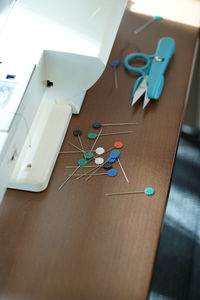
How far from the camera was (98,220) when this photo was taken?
112 centimetres

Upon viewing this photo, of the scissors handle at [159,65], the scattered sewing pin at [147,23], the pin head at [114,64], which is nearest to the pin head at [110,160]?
the scissors handle at [159,65]

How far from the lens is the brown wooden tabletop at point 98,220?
1.01m

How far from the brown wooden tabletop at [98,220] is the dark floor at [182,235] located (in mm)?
735

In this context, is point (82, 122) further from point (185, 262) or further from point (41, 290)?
point (185, 262)

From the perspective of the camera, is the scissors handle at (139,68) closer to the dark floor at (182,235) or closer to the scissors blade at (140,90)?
the scissors blade at (140,90)

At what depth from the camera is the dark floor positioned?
1.76 m

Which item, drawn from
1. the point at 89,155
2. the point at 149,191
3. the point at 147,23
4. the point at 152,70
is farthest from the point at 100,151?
the point at 147,23

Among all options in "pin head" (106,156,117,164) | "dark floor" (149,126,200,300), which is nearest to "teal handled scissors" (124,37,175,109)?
"pin head" (106,156,117,164)

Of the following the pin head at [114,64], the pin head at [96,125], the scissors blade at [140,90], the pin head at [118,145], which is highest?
the pin head at [114,64]

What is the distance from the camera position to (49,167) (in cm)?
121

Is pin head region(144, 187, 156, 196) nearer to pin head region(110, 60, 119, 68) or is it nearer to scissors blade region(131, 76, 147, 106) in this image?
scissors blade region(131, 76, 147, 106)

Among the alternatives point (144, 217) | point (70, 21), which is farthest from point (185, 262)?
point (70, 21)

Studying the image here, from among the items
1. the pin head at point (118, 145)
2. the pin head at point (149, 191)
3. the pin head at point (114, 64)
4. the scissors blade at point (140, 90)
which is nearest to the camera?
the pin head at point (149, 191)

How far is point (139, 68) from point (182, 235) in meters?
0.83
